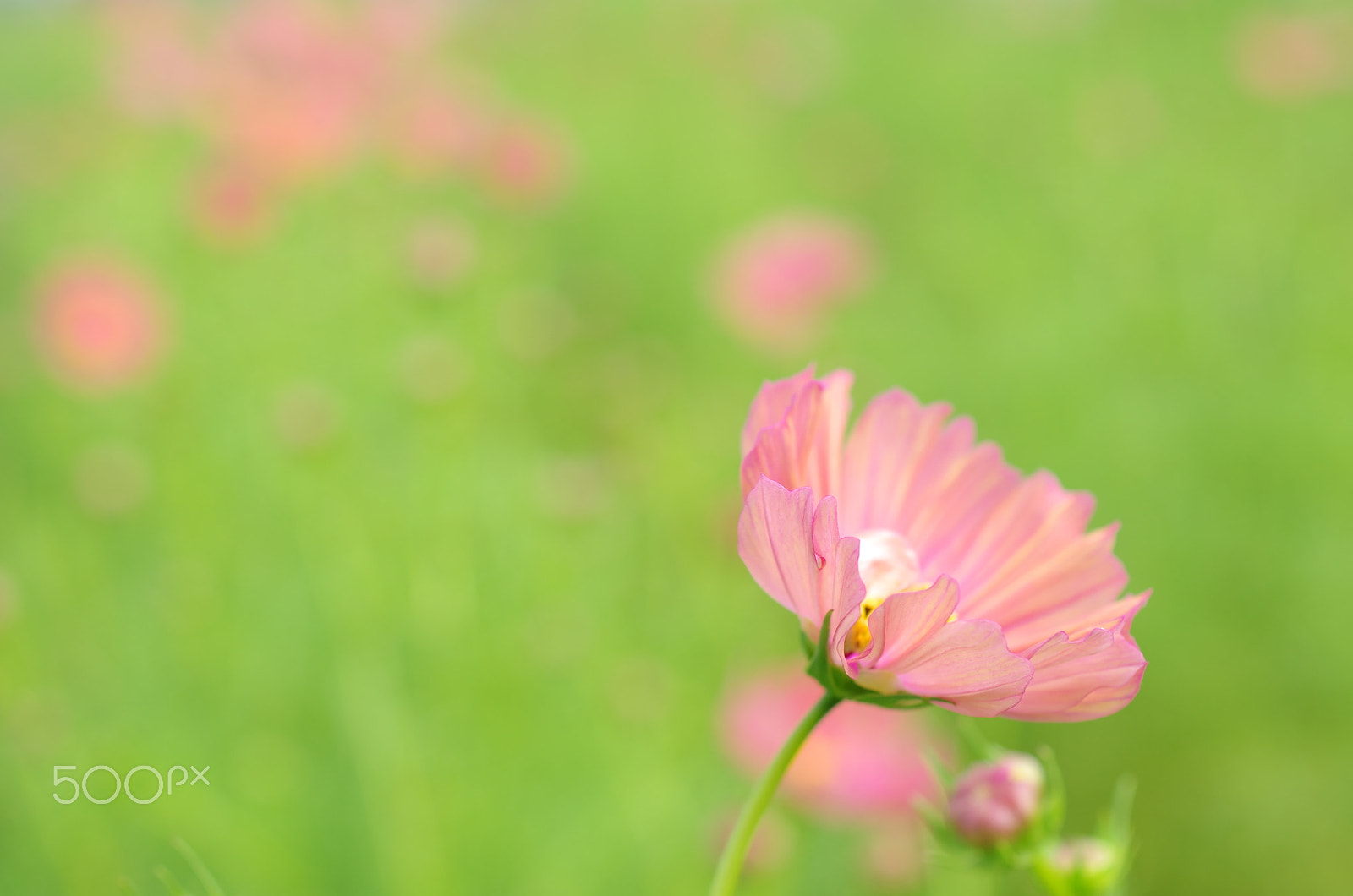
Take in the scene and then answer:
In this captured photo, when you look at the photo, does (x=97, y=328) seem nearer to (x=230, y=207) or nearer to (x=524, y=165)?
(x=230, y=207)

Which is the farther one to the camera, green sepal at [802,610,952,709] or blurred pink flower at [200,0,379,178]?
blurred pink flower at [200,0,379,178]

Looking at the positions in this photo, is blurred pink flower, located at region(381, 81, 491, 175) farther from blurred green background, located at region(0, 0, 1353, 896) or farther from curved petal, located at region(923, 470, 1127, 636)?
curved petal, located at region(923, 470, 1127, 636)

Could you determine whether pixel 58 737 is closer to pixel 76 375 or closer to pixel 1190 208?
pixel 76 375

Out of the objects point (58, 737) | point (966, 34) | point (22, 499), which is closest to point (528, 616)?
point (58, 737)

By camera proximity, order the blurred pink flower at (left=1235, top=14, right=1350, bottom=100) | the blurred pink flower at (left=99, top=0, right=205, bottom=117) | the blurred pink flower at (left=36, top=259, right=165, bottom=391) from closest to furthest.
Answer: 1. the blurred pink flower at (left=36, top=259, right=165, bottom=391)
2. the blurred pink flower at (left=99, top=0, right=205, bottom=117)
3. the blurred pink flower at (left=1235, top=14, right=1350, bottom=100)

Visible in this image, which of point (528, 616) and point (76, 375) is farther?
point (76, 375)

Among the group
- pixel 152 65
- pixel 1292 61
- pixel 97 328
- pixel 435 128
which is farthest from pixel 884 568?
pixel 1292 61

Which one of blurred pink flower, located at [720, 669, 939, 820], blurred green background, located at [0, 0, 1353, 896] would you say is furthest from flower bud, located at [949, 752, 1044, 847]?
blurred green background, located at [0, 0, 1353, 896]
